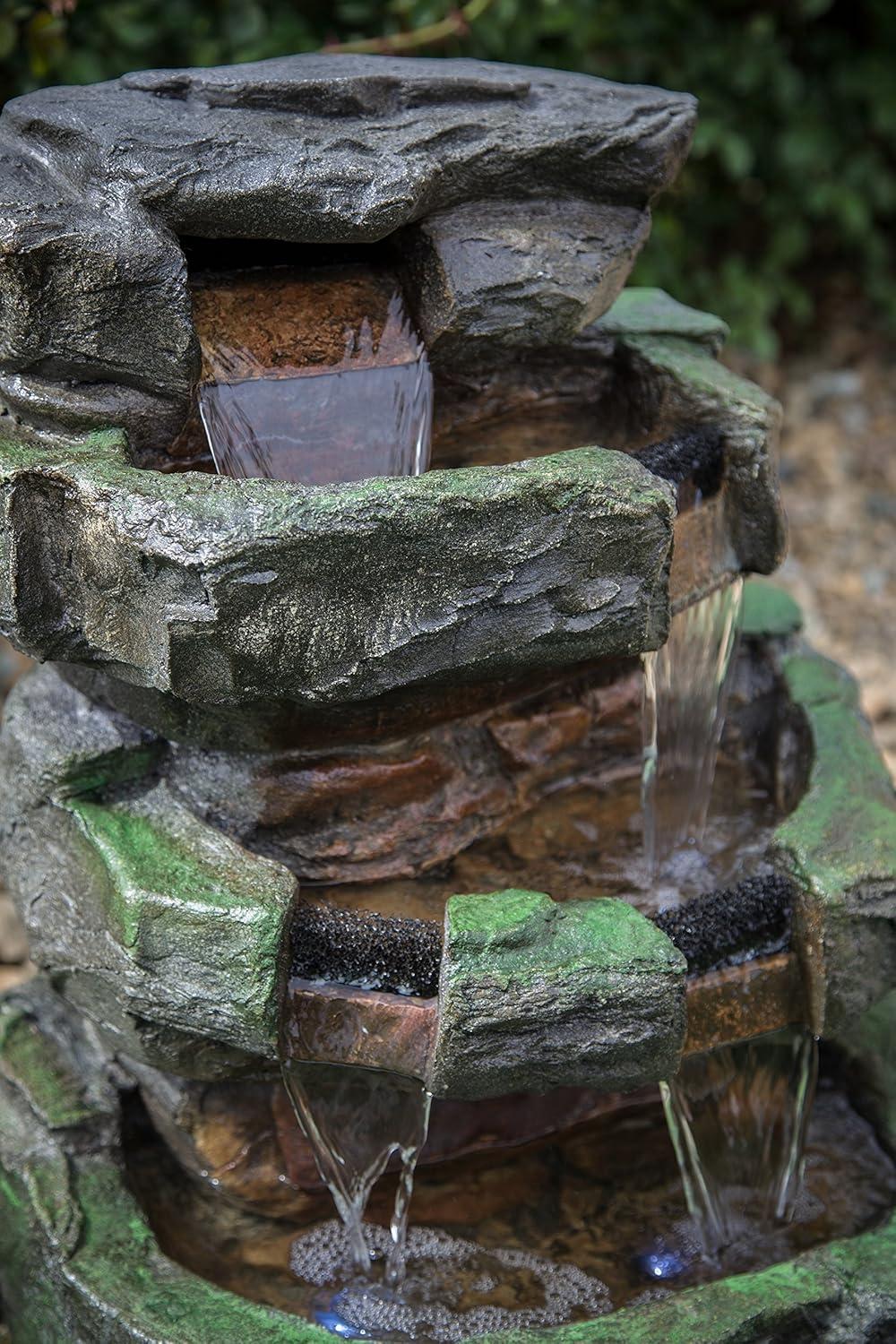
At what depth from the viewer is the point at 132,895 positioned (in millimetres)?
2053

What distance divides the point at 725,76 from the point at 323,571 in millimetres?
3419

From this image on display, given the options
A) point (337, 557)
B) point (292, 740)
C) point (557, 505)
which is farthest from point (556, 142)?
point (292, 740)

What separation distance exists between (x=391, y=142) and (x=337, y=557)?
2.02 ft

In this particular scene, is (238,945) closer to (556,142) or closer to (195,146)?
(195,146)

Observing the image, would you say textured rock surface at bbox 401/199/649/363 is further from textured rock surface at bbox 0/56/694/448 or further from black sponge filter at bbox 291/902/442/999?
black sponge filter at bbox 291/902/442/999

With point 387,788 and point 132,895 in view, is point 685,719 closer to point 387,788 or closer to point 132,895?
point 387,788

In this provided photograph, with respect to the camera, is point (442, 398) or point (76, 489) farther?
point (442, 398)

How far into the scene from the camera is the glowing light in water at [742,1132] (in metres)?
2.42

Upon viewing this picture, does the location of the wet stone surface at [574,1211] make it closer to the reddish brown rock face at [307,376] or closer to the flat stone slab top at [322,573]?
the flat stone slab top at [322,573]

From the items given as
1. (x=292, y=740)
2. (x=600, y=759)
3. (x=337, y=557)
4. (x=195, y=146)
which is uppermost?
(x=195, y=146)

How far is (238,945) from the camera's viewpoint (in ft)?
6.54

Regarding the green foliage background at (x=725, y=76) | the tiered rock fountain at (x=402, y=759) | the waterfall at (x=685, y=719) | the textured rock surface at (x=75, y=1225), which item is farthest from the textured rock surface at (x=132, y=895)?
the green foliage background at (x=725, y=76)

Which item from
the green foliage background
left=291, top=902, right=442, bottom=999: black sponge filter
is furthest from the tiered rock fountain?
the green foliage background

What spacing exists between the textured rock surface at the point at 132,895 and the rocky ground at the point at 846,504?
6.89 ft
